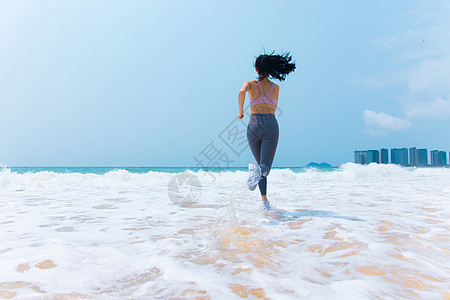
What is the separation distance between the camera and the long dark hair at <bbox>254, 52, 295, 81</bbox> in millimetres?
4426

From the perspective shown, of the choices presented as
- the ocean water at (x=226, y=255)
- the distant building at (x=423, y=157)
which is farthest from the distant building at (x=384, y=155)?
the ocean water at (x=226, y=255)

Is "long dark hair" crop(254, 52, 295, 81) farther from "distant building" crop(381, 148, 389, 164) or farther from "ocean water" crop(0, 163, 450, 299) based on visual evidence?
"distant building" crop(381, 148, 389, 164)

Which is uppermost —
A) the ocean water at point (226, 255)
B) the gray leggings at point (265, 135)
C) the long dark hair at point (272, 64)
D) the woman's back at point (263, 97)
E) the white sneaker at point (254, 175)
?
the long dark hair at point (272, 64)

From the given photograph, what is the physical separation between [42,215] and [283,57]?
15.4ft

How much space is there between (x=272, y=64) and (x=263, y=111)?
2.71ft

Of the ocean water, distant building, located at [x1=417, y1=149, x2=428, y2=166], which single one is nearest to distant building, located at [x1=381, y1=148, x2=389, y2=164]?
distant building, located at [x1=417, y1=149, x2=428, y2=166]

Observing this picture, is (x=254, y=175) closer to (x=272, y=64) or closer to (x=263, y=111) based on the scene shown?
(x=263, y=111)

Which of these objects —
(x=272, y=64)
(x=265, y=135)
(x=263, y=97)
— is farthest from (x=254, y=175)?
(x=272, y=64)

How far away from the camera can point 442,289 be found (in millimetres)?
1627

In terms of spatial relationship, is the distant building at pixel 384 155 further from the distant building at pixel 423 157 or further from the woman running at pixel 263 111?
the woman running at pixel 263 111

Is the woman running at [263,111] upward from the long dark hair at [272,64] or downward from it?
downward

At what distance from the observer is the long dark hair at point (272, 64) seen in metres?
4.43

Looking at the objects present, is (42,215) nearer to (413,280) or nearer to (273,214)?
(273,214)

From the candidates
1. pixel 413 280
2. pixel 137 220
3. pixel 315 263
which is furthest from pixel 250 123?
pixel 413 280
